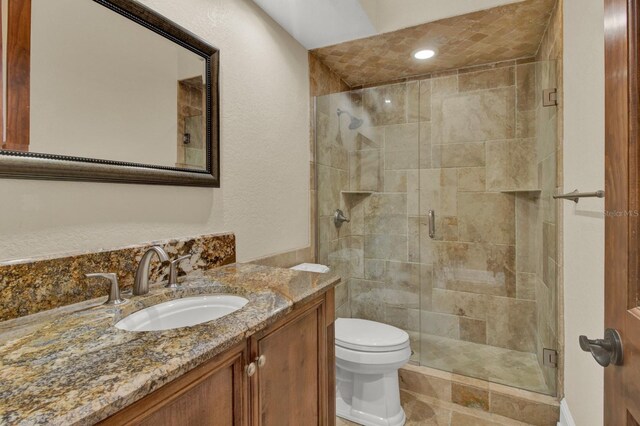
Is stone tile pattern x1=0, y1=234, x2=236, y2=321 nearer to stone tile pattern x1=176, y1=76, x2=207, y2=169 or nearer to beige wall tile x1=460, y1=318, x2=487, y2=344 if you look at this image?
stone tile pattern x1=176, y1=76, x2=207, y2=169

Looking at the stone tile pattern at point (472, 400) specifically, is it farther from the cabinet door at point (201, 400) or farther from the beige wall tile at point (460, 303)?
the cabinet door at point (201, 400)

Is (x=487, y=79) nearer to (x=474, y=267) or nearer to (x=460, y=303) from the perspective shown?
(x=474, y=267)

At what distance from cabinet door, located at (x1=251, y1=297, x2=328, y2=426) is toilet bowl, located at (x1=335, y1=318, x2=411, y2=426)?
2.12 feet

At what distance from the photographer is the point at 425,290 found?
2.60 meters

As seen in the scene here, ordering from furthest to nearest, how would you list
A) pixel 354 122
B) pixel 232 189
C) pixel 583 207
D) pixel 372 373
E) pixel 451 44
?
pixel 354 122
pixel 451 44
pixel 372 373
pixel 232 189
pixel 583 207

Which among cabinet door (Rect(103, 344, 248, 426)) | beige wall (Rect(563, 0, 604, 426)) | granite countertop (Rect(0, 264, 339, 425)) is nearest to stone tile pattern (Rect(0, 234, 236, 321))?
granite countertop (Rect(0, 264, 339, 425))

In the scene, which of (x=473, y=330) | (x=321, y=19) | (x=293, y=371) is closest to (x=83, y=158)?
(x=293, y=371)

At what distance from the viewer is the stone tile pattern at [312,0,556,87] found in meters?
1.83

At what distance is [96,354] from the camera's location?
2.01 feet

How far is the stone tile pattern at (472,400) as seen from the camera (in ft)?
5.80

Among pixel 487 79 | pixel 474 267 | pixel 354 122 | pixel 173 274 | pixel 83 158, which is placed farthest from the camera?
pixel 354 122

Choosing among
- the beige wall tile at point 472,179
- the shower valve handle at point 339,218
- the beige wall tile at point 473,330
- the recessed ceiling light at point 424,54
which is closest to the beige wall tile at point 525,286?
the beige wall tile at point 473,330

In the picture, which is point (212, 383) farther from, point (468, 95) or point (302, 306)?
point (468, 95)

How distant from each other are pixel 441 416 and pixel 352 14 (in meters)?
2.48
